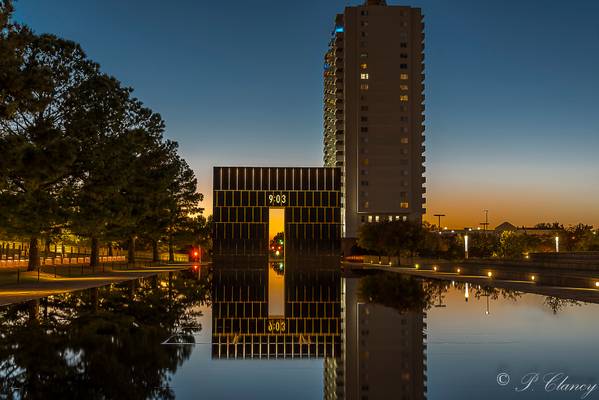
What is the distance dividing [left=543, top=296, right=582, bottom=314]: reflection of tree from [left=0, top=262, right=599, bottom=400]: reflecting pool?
281 mm

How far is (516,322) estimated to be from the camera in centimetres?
1930

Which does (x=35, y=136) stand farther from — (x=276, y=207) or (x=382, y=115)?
(x=382, y=115)

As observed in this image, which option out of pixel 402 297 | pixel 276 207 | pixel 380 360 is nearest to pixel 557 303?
pixel 402 297

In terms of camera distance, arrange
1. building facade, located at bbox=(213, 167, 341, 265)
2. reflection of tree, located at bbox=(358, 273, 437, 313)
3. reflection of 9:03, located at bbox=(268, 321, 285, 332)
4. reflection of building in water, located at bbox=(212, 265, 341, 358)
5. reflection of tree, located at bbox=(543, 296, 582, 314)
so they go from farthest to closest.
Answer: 1. building facade, located at bbox=(213, 167, 341, 265)
2. reflection of tree, located at bbox=(358, 273, 437, 313)
3. reflection of tree, located at bbox=(543, 296, 582, 314)
4. reflection of 9:03, located at bbox=(268, 321, 285, 332)
5. reflection of building in water, located at bbox=(212, 265, 341, 358)

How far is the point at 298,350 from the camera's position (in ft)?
47.4

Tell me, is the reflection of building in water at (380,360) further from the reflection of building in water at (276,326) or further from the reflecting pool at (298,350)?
the reflection of building in water at (276,326)

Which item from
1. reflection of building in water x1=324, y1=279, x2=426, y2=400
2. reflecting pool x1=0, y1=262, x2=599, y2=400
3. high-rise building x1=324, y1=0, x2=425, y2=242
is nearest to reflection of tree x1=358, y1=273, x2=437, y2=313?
reflecting pool x1=0, y1=262, x2=599, y2=400

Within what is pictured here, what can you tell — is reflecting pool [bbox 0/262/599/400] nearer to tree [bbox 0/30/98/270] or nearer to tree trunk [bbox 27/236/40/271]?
tree [bbox 0/30/98/270]

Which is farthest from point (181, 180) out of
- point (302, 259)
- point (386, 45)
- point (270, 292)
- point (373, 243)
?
point (386, 45)

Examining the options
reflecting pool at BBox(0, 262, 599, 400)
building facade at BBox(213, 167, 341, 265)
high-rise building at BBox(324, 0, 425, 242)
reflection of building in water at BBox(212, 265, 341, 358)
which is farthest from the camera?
high-rise building at BBox(324, 0, 425, 242)

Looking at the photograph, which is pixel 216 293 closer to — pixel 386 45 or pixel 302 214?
pixel 302 214

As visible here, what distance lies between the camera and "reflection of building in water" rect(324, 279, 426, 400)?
10086 mm

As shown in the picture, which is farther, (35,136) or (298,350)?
(35,136)

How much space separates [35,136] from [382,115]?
10591cm
